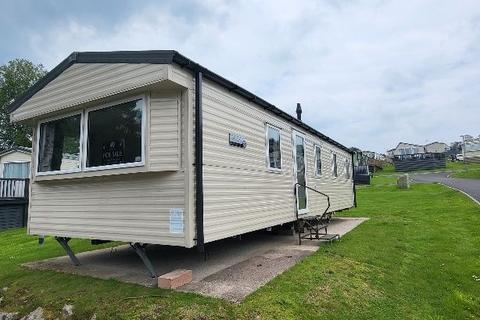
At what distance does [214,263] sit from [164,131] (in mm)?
2737

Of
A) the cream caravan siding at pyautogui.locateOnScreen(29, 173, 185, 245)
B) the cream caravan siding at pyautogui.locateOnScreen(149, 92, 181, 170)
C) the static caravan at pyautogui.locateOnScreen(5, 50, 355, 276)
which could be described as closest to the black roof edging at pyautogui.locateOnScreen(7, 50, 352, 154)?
the static caravan at pyautogui.locateOnScreen(5, 50, 355, 276)

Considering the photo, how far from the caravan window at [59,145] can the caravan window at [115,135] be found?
1.36ft

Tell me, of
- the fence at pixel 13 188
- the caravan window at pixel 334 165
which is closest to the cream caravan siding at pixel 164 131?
the caravan window at pixel 334 165

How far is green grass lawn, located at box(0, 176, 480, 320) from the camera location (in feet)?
14.8

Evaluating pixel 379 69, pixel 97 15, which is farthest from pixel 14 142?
pixel 379 69

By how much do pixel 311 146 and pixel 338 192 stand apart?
143 inches

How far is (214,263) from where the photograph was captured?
6.80m

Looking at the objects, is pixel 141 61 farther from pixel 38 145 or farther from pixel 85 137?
pixel 38 145

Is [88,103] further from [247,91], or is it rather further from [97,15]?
[97,15]

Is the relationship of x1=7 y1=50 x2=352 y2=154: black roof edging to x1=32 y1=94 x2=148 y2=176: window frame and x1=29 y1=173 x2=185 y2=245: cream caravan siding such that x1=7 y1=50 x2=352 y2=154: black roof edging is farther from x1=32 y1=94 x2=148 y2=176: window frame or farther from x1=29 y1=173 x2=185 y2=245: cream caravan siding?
x1=29 y1=173 x2=185 y2=245: cream caravan siding

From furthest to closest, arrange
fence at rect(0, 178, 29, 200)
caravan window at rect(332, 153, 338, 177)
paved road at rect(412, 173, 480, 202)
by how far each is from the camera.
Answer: paved road at rect(412, 173, 480, 202) → fence at rect(0, 178, 29, 200) → caravan window at rect(332, 153, 338, 177)

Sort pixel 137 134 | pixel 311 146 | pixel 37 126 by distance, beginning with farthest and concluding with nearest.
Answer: pixel 311 146 < pixel 37 126 < pixel 137 134

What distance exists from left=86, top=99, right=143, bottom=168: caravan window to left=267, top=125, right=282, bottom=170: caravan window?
340 centimetres

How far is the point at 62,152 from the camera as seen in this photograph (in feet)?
23.2
